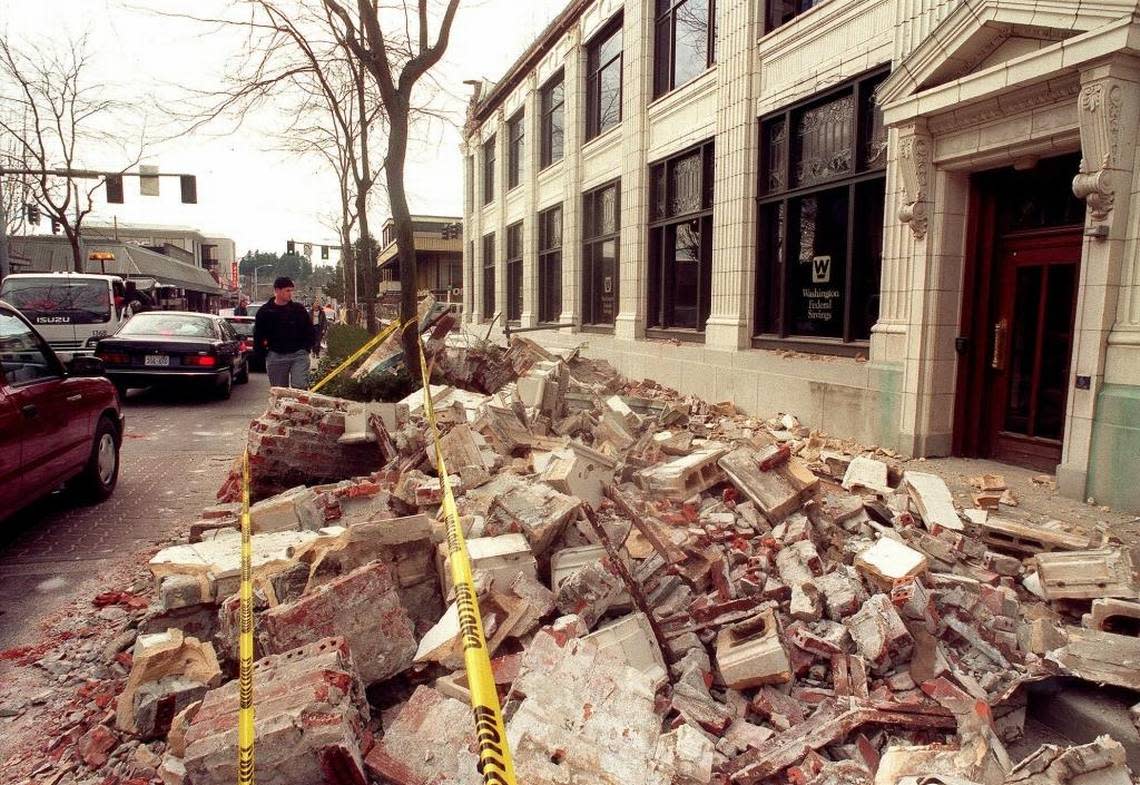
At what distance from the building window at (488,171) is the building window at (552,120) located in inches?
251

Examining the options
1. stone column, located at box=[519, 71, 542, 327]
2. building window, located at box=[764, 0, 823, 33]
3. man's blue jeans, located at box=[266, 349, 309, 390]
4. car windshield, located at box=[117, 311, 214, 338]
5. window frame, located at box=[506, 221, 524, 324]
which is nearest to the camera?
man's blue jeans, located at box=[266, 349, 309, 390]

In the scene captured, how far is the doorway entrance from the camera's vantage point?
687cm

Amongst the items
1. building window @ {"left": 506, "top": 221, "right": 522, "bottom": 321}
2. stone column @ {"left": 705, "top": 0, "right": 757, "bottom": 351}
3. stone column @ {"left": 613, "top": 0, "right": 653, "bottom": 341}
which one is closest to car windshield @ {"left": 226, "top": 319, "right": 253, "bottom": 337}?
building window @ {"left": 506, "top": 221, "right": 522, "bottom": 321}

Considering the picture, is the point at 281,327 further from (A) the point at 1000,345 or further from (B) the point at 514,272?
(B) the point at 514,272

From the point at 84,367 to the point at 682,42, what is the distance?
11.3 metres

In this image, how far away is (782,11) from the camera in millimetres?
10422

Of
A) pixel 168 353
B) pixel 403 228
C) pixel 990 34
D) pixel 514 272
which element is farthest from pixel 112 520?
pixel 514 272

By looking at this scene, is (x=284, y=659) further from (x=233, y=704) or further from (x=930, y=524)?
(x=930, y=524)

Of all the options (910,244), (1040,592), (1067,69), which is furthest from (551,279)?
(1040,592)

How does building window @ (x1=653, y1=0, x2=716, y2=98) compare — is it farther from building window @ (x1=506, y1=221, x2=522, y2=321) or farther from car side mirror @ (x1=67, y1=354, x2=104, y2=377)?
car side mirror @ (x1=67, y1=354, x2=104, y2=377)

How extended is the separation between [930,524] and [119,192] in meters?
25.2

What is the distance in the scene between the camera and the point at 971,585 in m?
4.54

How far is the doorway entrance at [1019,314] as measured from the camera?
22.5 ft

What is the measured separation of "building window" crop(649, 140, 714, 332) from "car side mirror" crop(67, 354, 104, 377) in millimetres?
8851
